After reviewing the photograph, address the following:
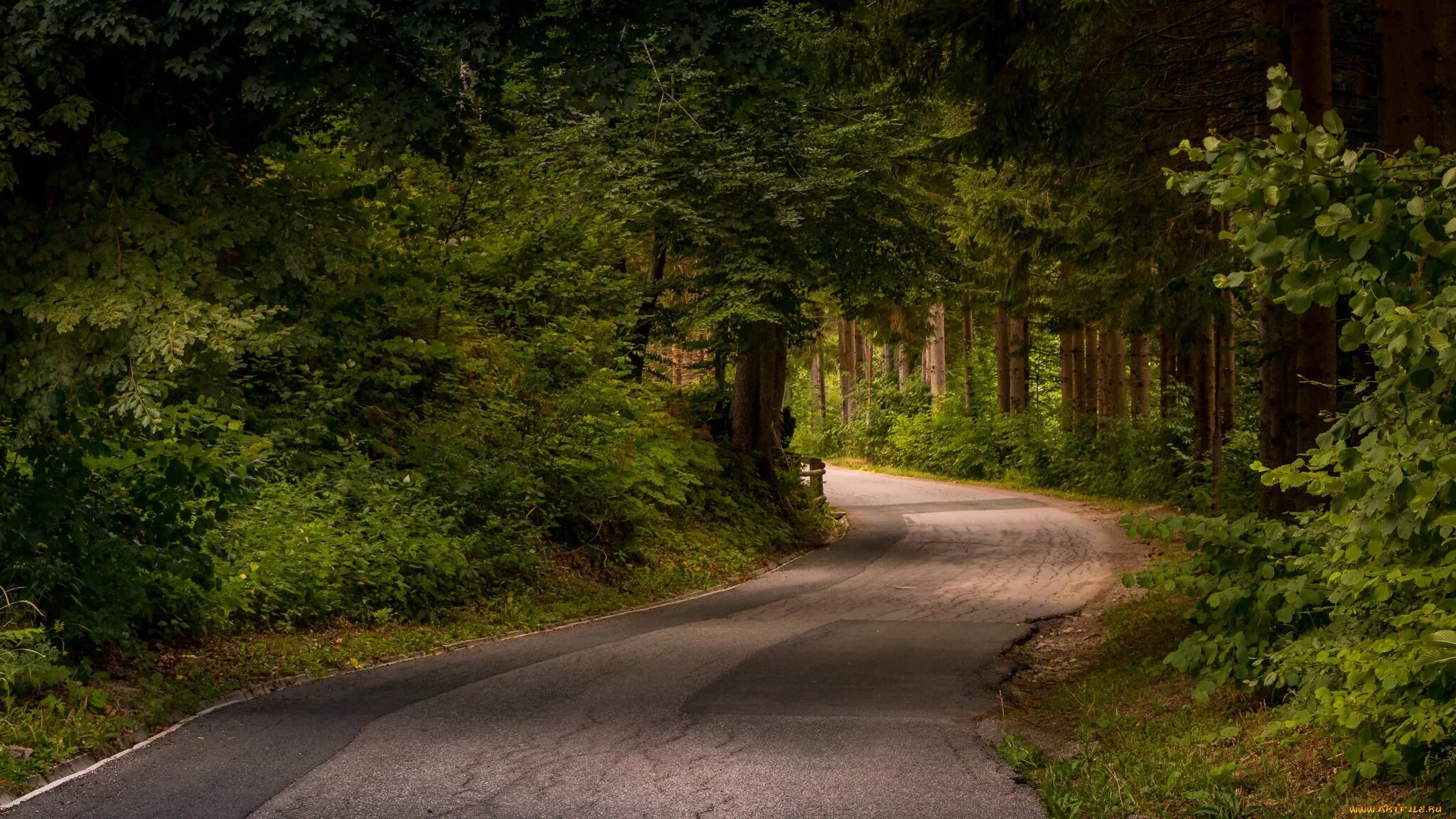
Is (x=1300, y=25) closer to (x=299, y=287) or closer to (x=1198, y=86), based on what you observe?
Answer: (x=1198, y=86)

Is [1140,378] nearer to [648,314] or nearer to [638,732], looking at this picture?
[648,314]

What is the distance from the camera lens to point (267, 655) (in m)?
10.1

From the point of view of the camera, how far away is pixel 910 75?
11.4 m

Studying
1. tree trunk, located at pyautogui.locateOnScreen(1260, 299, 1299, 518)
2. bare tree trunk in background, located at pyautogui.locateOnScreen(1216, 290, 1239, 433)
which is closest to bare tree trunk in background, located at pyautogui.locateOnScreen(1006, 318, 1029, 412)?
bare tree trunk in background, located at pyautogui.locateOnScreen(1216, 290, 1239, 433)

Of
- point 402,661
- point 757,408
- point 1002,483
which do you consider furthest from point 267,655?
point 1002,483

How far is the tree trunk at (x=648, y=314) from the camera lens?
2102 cm

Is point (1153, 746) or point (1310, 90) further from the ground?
point (1310, 90)

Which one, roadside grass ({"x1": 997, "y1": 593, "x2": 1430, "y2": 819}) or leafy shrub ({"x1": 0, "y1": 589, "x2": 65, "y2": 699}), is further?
leafy shrub ({"x1": 0, "y1": 589, "x2": 65, "y2": 699})

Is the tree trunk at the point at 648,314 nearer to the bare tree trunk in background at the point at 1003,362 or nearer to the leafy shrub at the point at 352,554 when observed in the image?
the leafy shrub at the point at 352,554

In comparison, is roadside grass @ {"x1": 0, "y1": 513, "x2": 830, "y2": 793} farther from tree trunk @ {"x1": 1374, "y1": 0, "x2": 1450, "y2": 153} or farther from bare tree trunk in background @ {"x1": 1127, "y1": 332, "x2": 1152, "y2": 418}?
bare tree trunk in background @ {"x1": 1127, "y1": 332, "x2": 1152, "y2": 418}

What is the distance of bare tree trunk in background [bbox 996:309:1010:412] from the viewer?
119 feet

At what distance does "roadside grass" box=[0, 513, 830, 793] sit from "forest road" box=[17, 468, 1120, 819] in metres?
0.32

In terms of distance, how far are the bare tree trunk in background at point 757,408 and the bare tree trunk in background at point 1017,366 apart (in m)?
13.0

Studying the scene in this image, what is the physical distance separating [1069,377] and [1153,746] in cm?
2812
